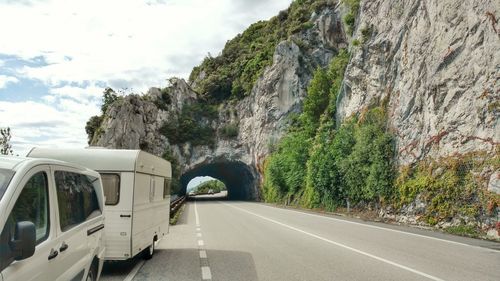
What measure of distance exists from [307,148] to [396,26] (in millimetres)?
16452

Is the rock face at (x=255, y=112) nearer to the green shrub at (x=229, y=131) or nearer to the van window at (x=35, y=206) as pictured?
the green shrub at (x=229, y=131)

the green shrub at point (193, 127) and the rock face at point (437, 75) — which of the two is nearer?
the rock face at point (437, 75)

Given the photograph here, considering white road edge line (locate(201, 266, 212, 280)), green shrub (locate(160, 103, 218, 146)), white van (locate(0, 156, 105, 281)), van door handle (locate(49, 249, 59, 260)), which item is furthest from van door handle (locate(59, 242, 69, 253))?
green shrub (locate(160, 103, 218, 146))

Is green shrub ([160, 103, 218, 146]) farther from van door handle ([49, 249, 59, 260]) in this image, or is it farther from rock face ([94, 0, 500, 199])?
van door handle ([49, 249, 59, 260])

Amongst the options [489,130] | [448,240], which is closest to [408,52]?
[489,130]

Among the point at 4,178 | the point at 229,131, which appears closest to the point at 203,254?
the point at 4,178

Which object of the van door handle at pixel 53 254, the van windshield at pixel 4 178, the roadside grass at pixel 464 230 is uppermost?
the van windshield at pixel 4 178

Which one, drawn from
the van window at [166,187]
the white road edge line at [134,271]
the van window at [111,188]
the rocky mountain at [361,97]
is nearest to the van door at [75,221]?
the white road edge line at [134,271]

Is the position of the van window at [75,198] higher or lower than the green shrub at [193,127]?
lower

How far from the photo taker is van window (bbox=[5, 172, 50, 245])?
389cm

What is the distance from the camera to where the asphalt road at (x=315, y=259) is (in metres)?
8.78

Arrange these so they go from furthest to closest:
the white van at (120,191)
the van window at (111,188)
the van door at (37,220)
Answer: the van window at (111,188) < the white van at (120,191) < the van door at (37,220)

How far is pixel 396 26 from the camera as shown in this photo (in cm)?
3225

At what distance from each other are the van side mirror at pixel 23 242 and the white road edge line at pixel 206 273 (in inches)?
212
